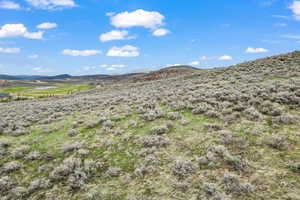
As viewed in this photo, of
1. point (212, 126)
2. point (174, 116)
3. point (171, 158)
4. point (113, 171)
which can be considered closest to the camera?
point (113, 171)

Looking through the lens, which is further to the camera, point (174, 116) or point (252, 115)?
point (174, 116)

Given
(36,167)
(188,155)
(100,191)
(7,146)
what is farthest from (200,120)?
(7,146)

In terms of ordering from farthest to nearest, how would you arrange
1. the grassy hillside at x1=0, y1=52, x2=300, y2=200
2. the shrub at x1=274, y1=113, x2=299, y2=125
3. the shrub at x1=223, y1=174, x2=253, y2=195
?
the shrub at x1=274, y1=113, x2=299, y2=125, the grassy hillside at x1=0, y1=52, x2=300, y2=200, the shrub at x1=223, y1=174, x2=253, y2=195

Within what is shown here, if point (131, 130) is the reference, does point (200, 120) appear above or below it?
above

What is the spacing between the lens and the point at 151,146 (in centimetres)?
584

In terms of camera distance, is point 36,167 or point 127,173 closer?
point 127,173

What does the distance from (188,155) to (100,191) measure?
8.50 ft

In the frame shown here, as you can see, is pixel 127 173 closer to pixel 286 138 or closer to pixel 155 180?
pixel 155 180

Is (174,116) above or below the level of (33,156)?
above

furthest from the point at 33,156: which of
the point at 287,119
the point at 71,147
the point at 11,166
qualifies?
the point at 287,119

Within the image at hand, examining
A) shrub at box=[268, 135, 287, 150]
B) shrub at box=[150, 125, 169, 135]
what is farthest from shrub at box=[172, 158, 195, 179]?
shrub at box=[268, 135, 287, 150]

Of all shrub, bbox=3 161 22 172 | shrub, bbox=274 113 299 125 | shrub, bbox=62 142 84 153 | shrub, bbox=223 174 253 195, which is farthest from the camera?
shrub, bbox=62 142 84 153

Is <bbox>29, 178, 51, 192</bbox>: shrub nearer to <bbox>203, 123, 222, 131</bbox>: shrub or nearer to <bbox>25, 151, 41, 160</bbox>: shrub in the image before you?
<bbox>25, 151, 41, 160</bbox>: shrub

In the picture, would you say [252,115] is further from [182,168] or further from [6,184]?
[6,184]
